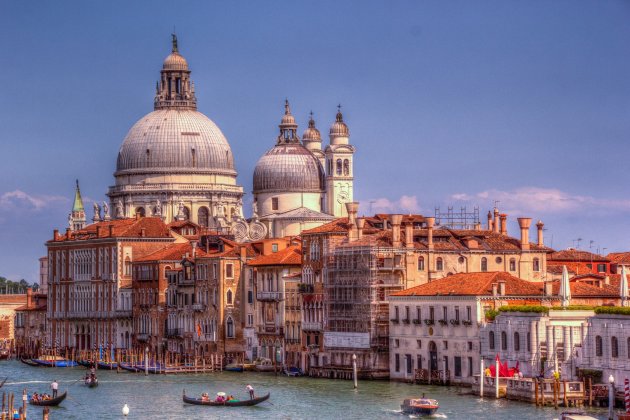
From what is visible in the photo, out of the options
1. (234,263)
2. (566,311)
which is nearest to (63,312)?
(234,263)

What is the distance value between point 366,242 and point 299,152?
131 ft

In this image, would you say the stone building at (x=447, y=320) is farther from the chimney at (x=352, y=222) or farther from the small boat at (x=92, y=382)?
the small boat at (x=92, y=382)

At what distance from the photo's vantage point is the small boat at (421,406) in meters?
54.8

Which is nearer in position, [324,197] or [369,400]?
[369,400]

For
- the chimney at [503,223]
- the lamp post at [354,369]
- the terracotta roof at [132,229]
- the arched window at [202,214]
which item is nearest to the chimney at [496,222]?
the chimney at [503,223]

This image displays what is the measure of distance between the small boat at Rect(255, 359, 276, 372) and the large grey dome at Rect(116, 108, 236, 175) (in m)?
34.5

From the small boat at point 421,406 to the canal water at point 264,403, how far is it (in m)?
0.26

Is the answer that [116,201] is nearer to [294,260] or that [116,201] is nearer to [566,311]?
[294,260]

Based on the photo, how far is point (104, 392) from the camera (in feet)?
226

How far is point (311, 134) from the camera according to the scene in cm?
11712

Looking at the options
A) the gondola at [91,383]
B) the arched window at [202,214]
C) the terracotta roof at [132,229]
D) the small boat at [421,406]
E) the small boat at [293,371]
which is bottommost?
the small boat at [421,406]

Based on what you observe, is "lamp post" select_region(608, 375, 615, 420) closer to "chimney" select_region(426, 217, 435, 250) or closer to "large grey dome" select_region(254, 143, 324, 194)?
"chimney" select_region(426, 217, 435, 250)

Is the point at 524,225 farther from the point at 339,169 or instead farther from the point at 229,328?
the point at 339,169

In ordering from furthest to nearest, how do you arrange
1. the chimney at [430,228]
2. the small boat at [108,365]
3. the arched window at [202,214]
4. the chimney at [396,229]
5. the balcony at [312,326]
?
1. the arched window at [202,214]
2. the small boat at [108,365]
3. the balcony at [312,326]
4. the chimney at [430,228]
5. the chimney at [396,229]
